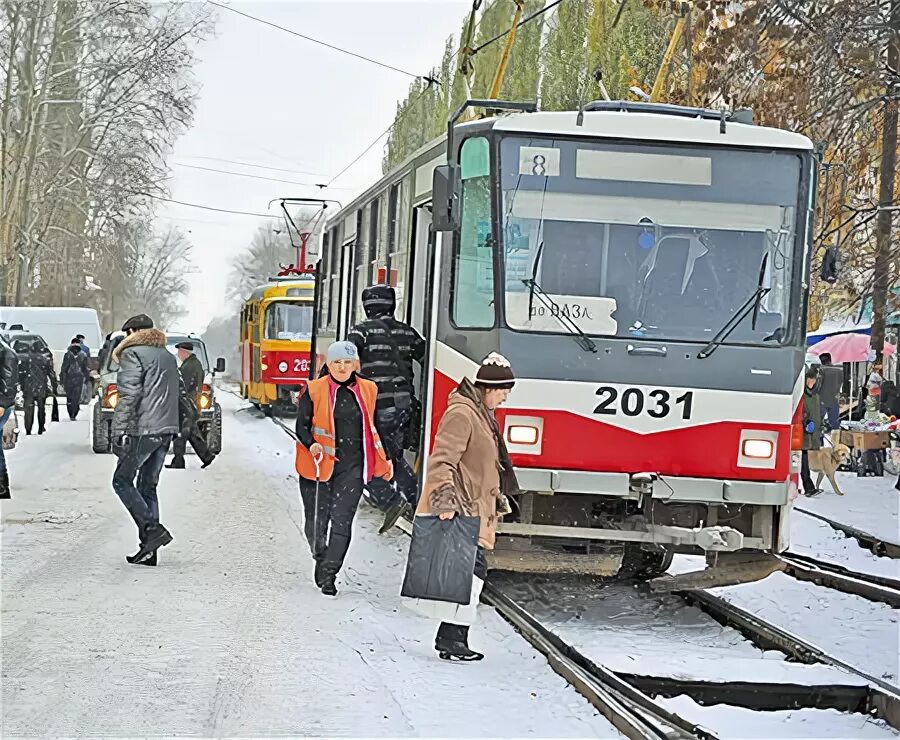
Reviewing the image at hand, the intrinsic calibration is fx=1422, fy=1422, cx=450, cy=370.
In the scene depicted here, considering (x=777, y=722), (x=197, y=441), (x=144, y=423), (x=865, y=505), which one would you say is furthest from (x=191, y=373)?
(x=777, y=722)

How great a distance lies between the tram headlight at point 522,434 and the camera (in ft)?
31.3

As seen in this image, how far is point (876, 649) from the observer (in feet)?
32.3

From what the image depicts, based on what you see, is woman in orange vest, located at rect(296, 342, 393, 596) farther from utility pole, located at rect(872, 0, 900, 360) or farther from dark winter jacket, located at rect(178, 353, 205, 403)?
utility pole, located at rect(872, 0, 900, 360)

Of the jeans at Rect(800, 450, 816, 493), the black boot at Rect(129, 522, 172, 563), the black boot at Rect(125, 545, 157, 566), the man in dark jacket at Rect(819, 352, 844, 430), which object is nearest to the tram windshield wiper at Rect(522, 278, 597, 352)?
the black boot at Rect(129, 522, 172, 563)

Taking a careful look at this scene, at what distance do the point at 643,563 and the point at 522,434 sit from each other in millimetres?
2510

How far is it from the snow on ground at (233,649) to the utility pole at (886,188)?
8.59m

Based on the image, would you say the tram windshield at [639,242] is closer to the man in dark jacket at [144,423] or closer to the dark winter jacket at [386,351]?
the dark winter jacket at [386,351]

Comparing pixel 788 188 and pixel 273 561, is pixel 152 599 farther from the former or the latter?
pixel 788 188

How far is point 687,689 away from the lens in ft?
26.4

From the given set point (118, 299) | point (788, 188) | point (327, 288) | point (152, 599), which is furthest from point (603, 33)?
point (118, 299)

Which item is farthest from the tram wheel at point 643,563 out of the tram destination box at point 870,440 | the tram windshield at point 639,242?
the tram destination box at point 870,440

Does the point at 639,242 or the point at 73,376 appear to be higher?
the point at 639,242

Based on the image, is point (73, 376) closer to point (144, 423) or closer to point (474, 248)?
point (144, 423)

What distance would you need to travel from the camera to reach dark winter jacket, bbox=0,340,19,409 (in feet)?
44.1
